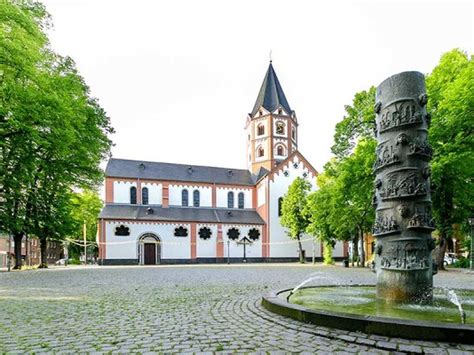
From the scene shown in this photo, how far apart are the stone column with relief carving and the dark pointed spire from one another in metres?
45.7

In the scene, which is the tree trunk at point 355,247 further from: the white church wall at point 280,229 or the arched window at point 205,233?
the arched window at point 205,233

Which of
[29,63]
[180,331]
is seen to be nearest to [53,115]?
[29,63]

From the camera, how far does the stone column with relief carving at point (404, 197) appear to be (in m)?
7.08

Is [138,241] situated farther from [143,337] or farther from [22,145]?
[143,337]

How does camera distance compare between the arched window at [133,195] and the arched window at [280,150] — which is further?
the arched window at [280,150]

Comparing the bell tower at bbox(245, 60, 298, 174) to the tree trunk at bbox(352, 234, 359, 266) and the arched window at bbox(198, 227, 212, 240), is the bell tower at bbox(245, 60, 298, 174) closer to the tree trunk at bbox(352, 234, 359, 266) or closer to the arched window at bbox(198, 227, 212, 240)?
the arched window at bbox(198, 227, 212, 240)

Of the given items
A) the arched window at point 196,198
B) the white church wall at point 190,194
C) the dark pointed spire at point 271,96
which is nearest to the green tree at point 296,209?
the white church wall at point 190,194

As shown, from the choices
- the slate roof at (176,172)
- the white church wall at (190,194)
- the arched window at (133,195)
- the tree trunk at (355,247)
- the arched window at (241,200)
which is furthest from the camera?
the arched window at (241,200)

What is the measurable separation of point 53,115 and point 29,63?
2.53m

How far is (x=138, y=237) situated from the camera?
142 ft

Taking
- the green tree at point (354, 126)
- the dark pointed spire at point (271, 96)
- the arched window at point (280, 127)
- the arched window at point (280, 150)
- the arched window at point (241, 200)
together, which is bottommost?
the arched window at point (241, 200)

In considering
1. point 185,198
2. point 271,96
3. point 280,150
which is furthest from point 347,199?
point 271,96

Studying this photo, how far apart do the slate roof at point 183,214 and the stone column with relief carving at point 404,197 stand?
38592 mm

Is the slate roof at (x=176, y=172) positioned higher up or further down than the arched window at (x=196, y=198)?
higher up
